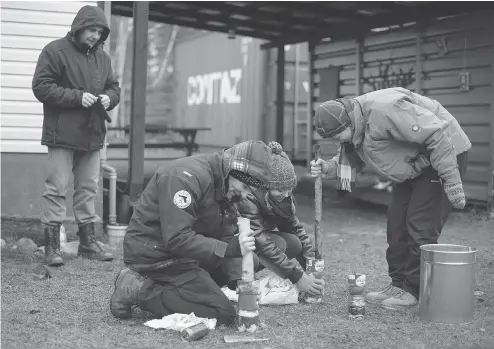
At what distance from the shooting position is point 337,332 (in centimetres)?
411

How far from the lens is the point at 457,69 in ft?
32.3

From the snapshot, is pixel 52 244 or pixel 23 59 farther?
pixel 23 59

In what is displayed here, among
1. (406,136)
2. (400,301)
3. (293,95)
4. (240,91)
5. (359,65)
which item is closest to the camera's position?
(406,136)

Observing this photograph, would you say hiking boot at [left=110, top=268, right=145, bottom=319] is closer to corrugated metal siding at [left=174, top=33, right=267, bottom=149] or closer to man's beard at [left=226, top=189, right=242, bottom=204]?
man's beard at [left=226, top=189, right=242, bottom=204]

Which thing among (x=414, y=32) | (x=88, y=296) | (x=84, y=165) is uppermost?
(x=414, y=32)

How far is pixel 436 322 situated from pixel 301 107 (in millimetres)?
10285

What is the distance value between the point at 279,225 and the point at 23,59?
142 inches

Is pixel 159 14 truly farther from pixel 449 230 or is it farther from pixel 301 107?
pixel 449 230

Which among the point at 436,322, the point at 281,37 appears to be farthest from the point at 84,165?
the point at 281,37

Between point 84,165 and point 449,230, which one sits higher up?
point 84,165

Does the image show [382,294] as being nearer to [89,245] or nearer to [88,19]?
[89,245]

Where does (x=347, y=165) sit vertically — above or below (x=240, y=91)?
below

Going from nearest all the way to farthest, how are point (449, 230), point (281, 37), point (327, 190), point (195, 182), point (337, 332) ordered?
1. point (195, 182)
2. point (337, 332)
3. point (449, 230)
4. point (327, 190)
5. point (281, 37)

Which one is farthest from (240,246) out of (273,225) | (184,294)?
(273,225)
